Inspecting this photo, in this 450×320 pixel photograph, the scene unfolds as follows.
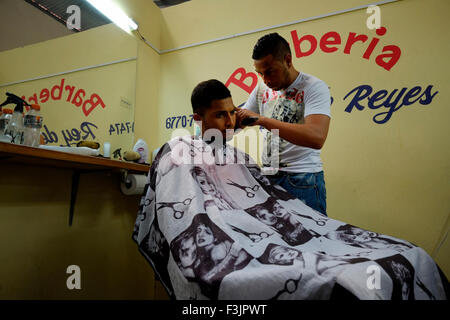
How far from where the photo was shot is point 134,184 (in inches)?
64.9

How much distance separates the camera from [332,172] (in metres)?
1.94

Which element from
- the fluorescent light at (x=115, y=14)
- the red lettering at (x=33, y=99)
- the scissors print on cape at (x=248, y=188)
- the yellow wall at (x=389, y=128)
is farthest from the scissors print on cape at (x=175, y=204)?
the fluorescent light at (x=115, y=14)

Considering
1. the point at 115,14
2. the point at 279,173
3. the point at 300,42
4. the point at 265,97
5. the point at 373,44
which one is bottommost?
the point at 279,173

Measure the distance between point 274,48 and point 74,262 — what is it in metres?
1.52

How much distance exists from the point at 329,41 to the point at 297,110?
101 cm

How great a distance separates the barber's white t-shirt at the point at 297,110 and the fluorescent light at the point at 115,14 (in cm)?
150

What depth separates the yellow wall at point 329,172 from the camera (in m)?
1.29

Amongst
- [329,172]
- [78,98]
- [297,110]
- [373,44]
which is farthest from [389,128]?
[78,98]

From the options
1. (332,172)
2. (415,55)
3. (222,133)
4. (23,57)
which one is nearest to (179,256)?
(222,133)

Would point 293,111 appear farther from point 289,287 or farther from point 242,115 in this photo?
point 289,287

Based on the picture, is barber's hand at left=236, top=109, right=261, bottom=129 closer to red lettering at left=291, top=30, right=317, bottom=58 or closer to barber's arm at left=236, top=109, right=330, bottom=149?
barber's arm at left=236, top=109, right=330, bottom=149

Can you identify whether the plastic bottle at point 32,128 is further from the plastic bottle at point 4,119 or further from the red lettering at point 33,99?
the red lettering at point 33,99

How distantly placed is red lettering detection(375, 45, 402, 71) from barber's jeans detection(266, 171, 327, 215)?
42.1 inches

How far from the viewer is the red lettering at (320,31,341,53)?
1.99m
